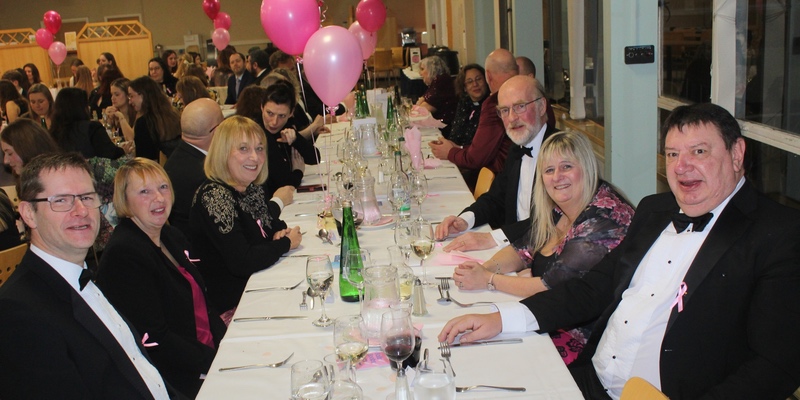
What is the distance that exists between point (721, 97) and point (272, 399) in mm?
2821

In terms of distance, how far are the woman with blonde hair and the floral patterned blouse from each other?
117 centimetres

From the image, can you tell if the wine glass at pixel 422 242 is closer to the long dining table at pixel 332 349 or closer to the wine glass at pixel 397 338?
the long dining table at pixel 332 349

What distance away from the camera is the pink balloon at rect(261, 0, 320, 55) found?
463cm

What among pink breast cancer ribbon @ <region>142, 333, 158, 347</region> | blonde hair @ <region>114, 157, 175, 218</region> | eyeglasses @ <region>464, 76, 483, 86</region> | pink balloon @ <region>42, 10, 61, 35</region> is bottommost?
pink breast cancer ribbon @ <region>142, 333, 158, 347</region>

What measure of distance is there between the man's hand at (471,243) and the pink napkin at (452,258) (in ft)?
0.16

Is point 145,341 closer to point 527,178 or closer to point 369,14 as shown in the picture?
point 527,178

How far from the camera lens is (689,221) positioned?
1924mm

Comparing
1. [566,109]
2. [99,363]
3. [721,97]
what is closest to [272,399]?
[99,363]

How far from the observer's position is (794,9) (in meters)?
3.18

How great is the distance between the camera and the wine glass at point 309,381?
156 centimetres

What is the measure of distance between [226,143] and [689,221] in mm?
1966

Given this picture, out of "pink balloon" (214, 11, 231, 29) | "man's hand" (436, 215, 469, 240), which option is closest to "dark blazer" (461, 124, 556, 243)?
"man's hand" (436, 215, 469, 240)

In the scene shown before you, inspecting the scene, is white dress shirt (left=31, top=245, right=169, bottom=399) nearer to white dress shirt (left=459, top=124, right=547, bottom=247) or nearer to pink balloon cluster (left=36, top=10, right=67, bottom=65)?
white dress shirt (left=459, top=124, right=547, bottom=247)

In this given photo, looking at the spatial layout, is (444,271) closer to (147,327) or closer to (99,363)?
(147,327)
